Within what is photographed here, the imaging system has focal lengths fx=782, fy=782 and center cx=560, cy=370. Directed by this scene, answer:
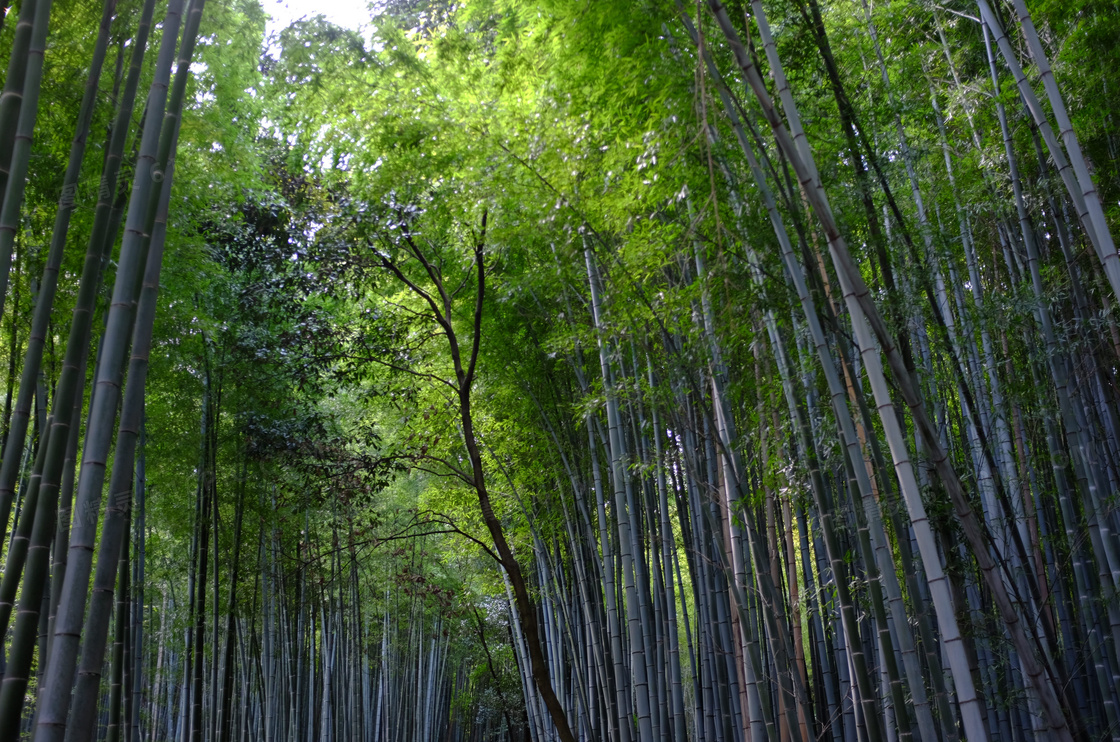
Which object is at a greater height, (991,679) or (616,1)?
(616,1)

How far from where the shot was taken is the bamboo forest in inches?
86.5

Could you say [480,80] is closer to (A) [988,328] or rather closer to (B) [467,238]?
(B) [467,238]

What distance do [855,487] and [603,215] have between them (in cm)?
217

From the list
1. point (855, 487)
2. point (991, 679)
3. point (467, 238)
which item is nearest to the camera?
point (855, 487)

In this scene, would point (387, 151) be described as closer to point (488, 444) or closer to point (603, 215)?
point (603, 215)

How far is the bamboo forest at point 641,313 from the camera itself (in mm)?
2197

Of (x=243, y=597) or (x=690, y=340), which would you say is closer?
(x=690, y=340)

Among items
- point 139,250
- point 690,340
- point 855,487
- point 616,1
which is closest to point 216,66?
point 616,1

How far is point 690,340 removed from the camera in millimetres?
4012

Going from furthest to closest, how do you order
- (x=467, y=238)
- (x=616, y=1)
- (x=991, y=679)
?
(x=467, y=238)
(x=991, y=679)
(x=616, y=1)

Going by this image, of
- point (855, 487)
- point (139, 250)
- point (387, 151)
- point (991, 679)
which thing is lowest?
point (991, 679)

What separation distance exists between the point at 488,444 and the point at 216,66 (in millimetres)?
4189

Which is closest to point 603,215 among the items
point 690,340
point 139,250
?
point 690,340

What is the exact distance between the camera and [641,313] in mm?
4199
